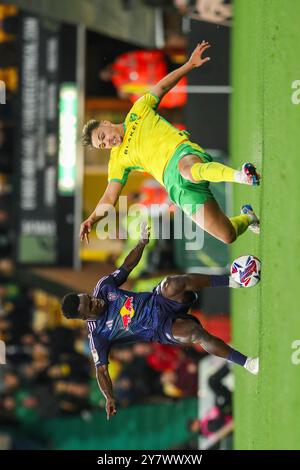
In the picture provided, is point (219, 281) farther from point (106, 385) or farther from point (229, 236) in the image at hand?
point (106, 385)

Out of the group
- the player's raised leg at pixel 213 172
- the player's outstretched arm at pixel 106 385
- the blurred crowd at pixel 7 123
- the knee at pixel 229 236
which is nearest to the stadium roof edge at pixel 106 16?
the blurred crowd at pixel 7 123

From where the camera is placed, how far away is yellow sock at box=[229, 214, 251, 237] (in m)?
5.86

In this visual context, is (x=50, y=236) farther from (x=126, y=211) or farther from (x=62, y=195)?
(x=126, y=211)

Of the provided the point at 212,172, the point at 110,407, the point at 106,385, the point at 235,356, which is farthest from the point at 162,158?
the point at 110,407

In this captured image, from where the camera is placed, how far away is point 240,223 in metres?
5.91

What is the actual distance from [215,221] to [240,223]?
23 cm

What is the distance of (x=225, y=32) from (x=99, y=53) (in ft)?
13.3

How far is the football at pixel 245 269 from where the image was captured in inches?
229

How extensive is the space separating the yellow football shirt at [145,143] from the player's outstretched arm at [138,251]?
37cm

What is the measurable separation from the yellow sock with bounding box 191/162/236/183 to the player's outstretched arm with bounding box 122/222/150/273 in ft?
1.94

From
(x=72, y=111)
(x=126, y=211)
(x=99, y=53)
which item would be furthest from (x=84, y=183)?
(x=126, y=211)

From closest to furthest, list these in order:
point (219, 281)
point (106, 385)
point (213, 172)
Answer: point (213, 172), point (106, 385), point (219, 281)

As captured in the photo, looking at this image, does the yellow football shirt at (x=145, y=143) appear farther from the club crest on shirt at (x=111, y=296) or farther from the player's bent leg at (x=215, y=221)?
the club crest on shirt at (x=111, y=296)

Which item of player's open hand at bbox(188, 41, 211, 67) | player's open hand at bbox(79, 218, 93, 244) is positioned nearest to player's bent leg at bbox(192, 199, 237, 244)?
player's open hand at bbox(79, 218, 93, 244)
